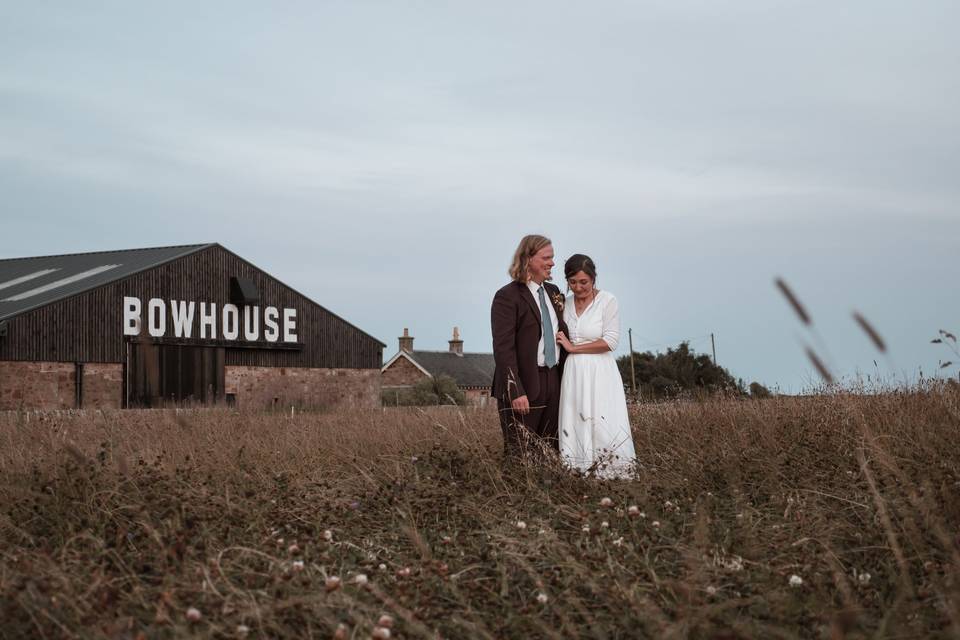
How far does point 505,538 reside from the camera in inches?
171

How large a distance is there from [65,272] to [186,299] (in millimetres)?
6267

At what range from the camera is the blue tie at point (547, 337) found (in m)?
6.87

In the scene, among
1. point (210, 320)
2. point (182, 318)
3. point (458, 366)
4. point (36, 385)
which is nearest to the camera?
point (36, 385)

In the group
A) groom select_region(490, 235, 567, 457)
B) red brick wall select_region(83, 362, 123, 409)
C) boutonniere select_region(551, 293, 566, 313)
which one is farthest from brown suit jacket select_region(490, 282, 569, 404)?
red brick wall select_region(83, 362, 123, 409)

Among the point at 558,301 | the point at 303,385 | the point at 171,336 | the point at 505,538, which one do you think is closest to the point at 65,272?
the point at 171,336

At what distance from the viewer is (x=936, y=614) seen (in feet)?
11.6

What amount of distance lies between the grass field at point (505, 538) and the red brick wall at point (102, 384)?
23714mm

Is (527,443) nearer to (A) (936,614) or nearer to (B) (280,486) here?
(B) (280,486)

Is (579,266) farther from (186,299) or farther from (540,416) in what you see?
(186,299)

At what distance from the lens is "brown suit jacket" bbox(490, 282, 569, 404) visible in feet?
22.1

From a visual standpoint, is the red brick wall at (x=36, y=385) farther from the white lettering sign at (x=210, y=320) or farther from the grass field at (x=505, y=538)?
the grass field at (x=505, y=538)

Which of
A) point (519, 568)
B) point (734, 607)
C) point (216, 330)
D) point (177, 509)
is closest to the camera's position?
point (734, 607)

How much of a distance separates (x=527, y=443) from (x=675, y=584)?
319cm

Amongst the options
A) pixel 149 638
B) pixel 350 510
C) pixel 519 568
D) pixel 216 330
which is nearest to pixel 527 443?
pixel 350 510
